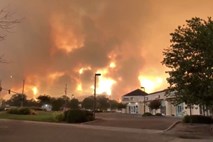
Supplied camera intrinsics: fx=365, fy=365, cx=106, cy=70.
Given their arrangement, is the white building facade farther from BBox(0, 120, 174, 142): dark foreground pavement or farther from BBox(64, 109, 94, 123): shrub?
BBox(0, 120, 174, 142): dark foreground pavement

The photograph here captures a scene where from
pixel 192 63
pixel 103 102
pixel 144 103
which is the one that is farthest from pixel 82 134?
pixel 103 102

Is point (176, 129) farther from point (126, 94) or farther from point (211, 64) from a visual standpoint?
point (126, 94)

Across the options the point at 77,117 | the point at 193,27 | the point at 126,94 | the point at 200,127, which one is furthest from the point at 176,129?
the point at 126,94

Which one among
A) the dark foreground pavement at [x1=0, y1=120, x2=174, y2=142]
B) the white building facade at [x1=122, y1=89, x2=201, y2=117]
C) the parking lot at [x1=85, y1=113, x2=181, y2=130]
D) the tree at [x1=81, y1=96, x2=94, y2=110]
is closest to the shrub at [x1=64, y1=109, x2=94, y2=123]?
the parking lot at [x1=85, y1=113, x2=181, y2=130]

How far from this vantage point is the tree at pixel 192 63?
30434 millimetres

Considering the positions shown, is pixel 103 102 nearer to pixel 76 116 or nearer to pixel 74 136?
pixel 76 116

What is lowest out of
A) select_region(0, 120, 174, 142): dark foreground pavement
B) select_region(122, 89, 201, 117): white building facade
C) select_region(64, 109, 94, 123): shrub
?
select_region(0, 120, 174, 142): dark foreground pavement

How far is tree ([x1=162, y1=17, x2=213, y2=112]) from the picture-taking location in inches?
1198

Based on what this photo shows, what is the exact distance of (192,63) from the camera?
3178 cm

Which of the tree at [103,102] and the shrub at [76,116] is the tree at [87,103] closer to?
the tree at [103,102]

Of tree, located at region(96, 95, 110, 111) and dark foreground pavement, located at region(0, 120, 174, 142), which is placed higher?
tree, located at region(96, 95, 110, 111)

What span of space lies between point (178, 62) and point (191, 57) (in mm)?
1268

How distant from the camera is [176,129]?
108ft

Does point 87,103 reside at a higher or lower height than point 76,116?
higher
